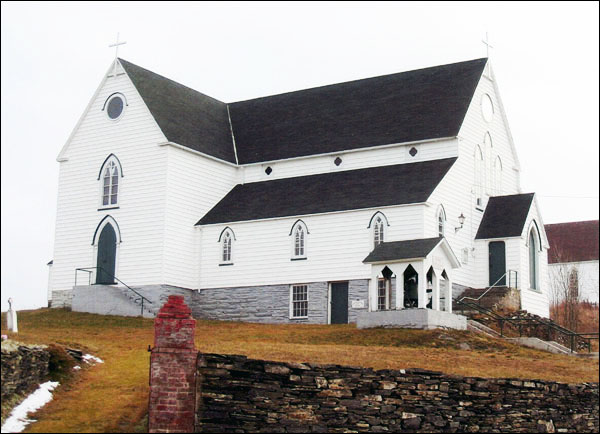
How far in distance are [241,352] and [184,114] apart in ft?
87.7

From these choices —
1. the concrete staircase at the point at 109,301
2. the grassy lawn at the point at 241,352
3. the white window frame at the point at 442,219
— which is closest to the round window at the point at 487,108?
the white window frame at the point at 442,219

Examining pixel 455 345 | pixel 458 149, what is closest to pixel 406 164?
pixel 458 149

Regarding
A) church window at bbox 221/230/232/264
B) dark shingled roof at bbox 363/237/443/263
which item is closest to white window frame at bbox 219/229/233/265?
church window at bbox 221/230/232/264

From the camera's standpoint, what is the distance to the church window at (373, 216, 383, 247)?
49094 mm

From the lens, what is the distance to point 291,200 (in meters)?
53.1

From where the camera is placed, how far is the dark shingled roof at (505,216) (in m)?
52.2

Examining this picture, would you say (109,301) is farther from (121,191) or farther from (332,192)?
(332,192)

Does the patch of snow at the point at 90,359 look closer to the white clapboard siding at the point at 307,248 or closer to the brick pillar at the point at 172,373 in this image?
the brick pillar at the point at 172,373

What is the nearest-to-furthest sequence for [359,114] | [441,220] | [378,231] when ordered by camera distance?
[378,231], [441,220], [359,114]

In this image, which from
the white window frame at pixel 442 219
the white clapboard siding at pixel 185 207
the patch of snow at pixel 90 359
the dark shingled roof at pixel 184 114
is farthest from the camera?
the dark shingled roof at pixel 184 114

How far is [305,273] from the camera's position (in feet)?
167

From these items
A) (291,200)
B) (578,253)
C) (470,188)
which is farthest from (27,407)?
(578,253)

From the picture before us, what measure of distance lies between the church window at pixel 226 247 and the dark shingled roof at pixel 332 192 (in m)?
0.70

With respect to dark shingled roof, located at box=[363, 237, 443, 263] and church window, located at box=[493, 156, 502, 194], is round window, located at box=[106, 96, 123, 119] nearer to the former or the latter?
dark shingled roof, located at box=[363, 237, 443, 263]
